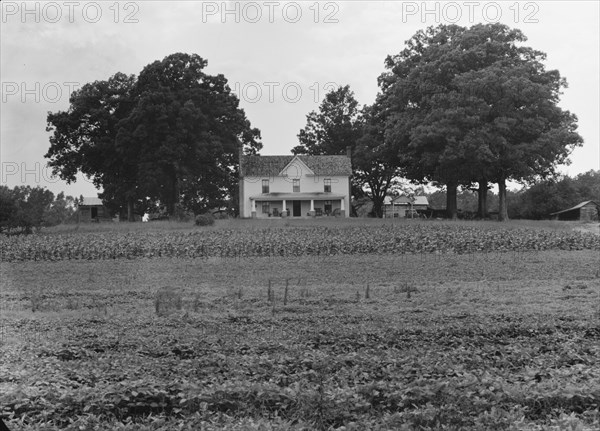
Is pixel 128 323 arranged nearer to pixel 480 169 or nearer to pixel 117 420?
pixel 117 420

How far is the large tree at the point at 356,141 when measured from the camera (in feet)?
148

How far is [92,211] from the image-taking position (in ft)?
125

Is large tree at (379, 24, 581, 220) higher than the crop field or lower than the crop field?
higher

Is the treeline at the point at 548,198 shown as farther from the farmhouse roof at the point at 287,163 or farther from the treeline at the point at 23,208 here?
the treeline at the point at 23,208

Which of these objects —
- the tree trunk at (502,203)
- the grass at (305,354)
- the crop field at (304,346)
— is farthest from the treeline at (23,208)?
the tree trunk at (502,203)

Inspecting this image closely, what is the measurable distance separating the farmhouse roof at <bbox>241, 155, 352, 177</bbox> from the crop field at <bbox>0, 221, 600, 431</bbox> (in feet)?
Result: 104

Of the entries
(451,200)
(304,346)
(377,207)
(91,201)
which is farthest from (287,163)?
(304,346)

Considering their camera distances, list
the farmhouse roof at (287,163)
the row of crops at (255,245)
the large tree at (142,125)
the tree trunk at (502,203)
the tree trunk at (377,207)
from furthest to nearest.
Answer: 1. the tree trunk at (377,207)
2. the farmhouse roof at (287,163)
3. the tree trunk at (502,203)
4. the row of crops at (255,245)
5. the large tree at (142,125)

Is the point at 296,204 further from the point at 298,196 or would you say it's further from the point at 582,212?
the point at 582,212

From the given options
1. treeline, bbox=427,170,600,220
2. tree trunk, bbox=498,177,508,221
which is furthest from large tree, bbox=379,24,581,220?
treeline, bbox=427,170,600,220

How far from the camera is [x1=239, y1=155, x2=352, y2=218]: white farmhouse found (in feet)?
158

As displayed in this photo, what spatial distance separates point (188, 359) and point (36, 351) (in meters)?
1.79

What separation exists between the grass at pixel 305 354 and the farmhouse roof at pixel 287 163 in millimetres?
34670

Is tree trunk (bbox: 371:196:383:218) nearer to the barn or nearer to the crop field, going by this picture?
the barn
